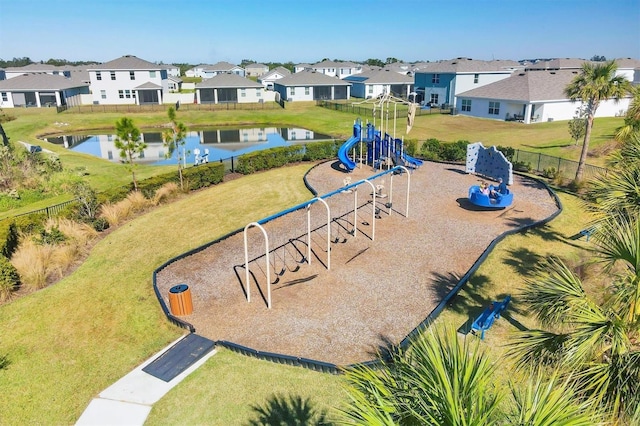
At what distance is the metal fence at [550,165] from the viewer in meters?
24.2

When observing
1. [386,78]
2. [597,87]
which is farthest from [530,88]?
[386,78]

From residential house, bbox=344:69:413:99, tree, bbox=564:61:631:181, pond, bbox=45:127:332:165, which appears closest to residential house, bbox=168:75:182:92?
residential house, bbox=344:69:413:99

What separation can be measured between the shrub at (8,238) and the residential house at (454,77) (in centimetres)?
5156

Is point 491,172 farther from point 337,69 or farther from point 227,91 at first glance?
point 337,69

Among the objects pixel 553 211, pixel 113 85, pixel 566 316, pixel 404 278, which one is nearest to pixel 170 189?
pixel 404 278

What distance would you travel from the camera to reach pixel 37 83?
207ft

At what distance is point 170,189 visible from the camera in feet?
74.3

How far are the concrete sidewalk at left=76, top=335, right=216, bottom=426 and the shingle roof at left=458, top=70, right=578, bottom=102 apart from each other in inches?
1781

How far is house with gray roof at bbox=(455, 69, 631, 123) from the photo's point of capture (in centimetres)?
4584

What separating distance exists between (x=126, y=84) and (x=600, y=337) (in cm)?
6976

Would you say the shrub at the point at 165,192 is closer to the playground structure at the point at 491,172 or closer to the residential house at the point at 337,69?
the playground structure at the point at 491,172

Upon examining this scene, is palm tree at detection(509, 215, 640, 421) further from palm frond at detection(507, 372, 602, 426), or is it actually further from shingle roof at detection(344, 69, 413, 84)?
shingle roof at detection(344, 69, 413, 84)

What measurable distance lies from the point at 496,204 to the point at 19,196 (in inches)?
961

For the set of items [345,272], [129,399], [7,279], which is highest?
[7,279]
